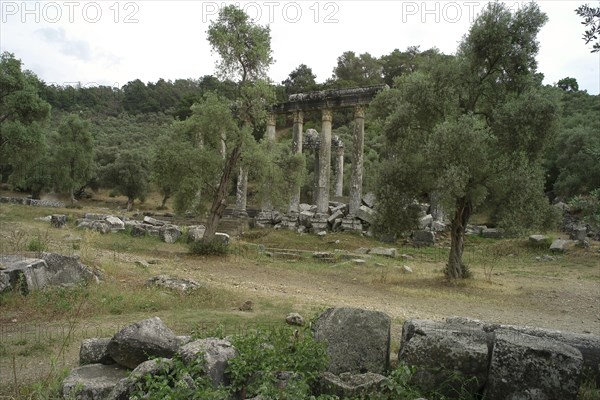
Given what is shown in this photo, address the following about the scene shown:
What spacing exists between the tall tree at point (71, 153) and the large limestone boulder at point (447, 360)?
44838 millimetres

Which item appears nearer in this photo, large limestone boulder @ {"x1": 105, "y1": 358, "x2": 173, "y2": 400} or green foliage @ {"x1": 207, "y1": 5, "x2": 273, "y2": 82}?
large limestone boulder @ {"x1": 105, "y1": 358, "x2": 173, "y2": 400}

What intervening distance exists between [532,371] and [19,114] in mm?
33285

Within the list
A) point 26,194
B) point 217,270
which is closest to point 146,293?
point 217,270

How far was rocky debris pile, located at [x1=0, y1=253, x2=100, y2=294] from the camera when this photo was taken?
9836mm

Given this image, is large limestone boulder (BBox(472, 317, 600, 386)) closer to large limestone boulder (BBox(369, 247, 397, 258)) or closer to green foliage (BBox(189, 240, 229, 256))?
green foliage (BBox(189, 240, 229, 256))

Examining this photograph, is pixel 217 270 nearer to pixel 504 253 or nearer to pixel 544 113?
pixel 544 113

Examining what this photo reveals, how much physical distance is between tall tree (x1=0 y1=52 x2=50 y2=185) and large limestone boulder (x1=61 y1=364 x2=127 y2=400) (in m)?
28.0

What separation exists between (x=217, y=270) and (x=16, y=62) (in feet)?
72.3

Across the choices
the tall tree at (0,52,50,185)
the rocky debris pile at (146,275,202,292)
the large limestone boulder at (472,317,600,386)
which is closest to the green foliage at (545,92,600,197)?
the rocky debris pile at (146,275,202,292)

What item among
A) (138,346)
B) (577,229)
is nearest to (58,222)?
(138,346)

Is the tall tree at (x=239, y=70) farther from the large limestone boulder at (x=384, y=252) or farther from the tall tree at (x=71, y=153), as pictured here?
the tall tree at (x=71, y=153)

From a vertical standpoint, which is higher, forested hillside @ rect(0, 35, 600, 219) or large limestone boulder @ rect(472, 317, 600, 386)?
forested hillside @ rect(0, 35, 600, 219)

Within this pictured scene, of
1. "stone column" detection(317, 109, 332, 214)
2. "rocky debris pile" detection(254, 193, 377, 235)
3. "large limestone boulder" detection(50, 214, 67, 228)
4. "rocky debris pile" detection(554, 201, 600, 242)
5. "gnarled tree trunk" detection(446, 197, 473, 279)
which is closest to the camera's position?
"gnarled tree trunk" detection(446, 197, 473, 279)

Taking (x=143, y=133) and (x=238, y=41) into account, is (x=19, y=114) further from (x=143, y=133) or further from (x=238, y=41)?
(x=143, y=133)
